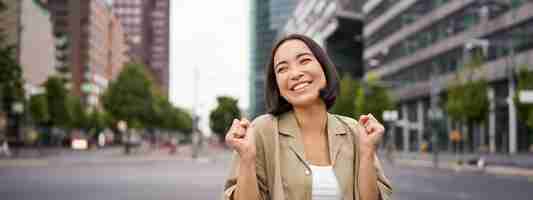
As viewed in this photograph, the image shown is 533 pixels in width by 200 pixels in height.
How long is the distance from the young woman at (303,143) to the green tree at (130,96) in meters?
82.8

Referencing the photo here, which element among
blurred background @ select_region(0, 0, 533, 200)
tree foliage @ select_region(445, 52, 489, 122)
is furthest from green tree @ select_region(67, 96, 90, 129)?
tree foliage @ select_region(445, 52, 489, 122)

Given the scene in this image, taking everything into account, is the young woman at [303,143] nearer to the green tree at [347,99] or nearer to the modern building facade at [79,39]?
the green tree at [347,99]

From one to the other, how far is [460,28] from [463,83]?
11.0m

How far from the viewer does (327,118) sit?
128 inches

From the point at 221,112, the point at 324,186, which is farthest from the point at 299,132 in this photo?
the point at 221,112

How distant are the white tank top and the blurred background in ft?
45.1

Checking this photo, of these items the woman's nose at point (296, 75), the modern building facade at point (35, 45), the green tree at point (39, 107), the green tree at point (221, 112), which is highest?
the modern building facade at point (35, 45)

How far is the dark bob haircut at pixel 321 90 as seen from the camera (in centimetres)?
324

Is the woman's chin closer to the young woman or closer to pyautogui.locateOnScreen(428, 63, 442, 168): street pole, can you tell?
the young woman

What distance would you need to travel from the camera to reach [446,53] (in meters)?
64.5

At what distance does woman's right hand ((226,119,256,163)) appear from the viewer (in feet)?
9.74

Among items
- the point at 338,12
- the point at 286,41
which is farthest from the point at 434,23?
the point at 286,41

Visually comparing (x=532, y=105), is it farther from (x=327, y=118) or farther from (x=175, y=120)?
(x=175, y=120)

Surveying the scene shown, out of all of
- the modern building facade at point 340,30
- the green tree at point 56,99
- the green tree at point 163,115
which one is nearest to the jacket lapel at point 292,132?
the green tree at point 163,115
